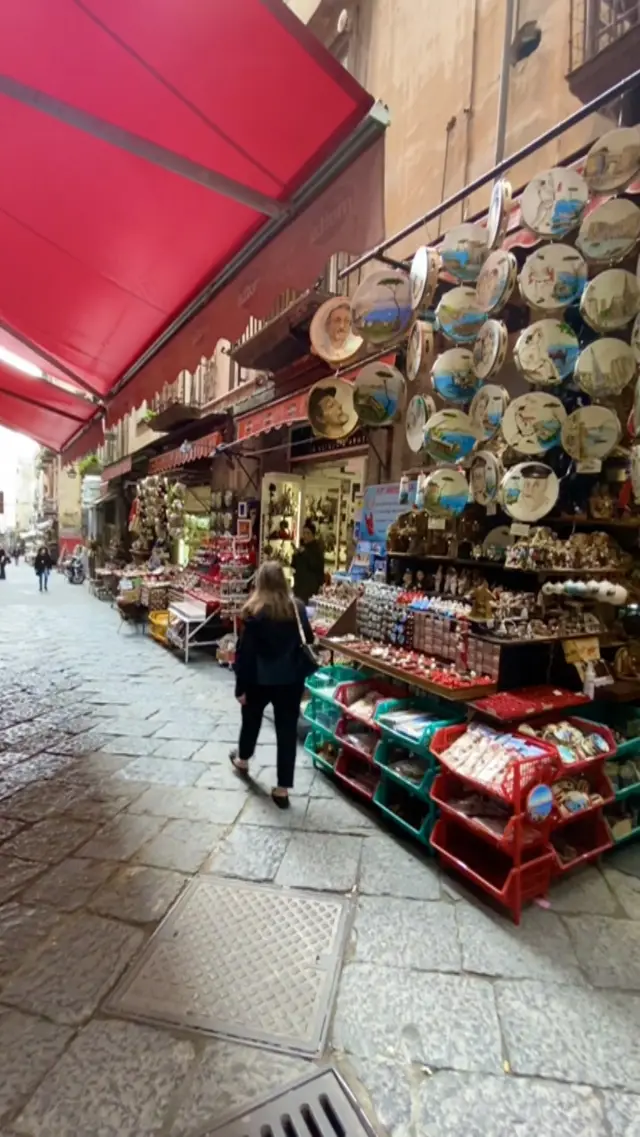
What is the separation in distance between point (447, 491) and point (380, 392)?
127 cm

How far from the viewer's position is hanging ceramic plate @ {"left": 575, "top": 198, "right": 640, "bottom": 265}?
11.1ft

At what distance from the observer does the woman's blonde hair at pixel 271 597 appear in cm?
399

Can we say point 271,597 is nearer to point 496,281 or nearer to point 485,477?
point 485,477

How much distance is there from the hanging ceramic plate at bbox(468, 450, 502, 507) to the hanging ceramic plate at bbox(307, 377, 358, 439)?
1.69 metres

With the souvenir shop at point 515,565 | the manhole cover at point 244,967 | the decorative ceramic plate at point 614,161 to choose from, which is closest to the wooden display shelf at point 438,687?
the souvenir shop at point 515,565

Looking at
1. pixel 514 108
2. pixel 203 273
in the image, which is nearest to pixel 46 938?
pixel 203 273

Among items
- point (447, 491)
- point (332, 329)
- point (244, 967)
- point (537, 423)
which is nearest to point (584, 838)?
point (244, 967)

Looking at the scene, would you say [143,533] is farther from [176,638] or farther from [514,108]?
[514,108]

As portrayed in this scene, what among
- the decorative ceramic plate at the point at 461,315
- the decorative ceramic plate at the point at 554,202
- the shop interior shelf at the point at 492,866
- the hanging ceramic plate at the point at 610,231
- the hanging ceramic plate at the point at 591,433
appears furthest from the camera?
the decorative ceramic plate at the point at 461,315

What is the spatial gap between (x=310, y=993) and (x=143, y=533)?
1319cm

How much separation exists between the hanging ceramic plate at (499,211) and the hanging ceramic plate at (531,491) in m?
1.70

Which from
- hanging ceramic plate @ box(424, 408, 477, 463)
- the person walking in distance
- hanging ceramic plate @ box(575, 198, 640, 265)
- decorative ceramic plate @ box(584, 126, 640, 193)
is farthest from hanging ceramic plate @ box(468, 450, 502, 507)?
the person walking in distance

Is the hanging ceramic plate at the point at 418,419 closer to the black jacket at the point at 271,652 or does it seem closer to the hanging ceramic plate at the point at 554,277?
the hanging ceramic plate at the point at 554,277

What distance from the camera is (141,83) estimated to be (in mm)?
2299
